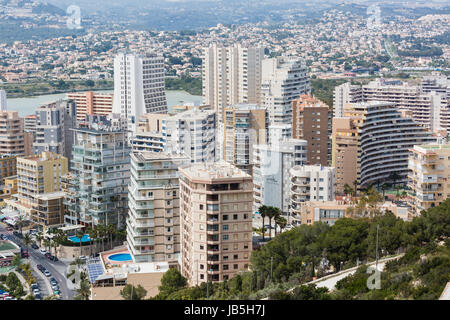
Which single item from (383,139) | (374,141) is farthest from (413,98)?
(374,141)

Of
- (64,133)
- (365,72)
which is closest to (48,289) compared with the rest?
(64,133)

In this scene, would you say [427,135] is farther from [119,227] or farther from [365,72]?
[365,72]

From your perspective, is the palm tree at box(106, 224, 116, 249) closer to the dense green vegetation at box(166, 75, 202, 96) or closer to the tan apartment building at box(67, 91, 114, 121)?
the tan apartment building at box(67, 91, 114, 121)

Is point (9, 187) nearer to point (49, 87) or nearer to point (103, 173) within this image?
point (103, 173)

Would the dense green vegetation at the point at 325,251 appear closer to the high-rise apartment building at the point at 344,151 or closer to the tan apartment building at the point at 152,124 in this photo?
the high-rise apartment building at the point at 344,151

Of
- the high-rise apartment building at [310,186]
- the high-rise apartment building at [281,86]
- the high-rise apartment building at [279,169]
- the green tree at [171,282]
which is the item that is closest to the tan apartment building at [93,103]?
the high-rise apartment building at [281,86]

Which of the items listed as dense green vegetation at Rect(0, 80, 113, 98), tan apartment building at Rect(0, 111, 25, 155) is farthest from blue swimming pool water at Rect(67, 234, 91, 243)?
dense green vegetation at Rect(0, 80, 113, 98)
